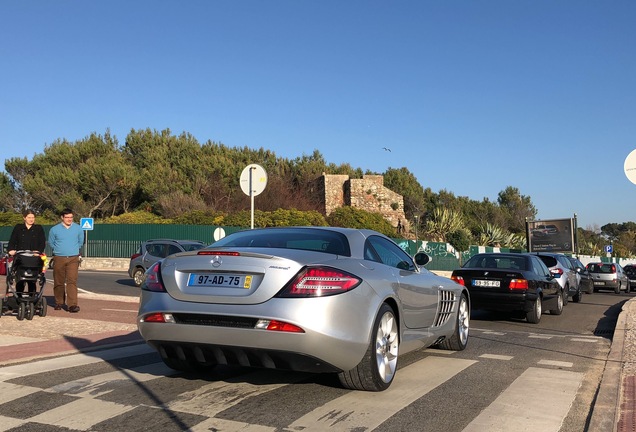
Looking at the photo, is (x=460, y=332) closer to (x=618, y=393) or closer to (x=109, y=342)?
(x=618, y=393)

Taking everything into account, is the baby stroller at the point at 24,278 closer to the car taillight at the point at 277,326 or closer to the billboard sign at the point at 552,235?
the car taillight at the point at 277,326

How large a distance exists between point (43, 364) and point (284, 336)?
3.18m

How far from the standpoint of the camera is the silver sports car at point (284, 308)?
15.8 feet

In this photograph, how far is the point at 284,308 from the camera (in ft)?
15.7

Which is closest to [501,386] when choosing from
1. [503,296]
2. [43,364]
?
[43,364]

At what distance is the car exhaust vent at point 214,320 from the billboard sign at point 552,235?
153 ft

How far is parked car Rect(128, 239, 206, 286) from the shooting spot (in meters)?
20.9

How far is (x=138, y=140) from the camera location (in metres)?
54.0

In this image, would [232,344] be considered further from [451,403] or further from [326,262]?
[451,403]

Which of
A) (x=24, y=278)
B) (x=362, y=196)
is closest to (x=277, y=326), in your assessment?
(x=24, y=278)

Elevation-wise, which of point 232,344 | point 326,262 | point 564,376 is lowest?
point 564,376

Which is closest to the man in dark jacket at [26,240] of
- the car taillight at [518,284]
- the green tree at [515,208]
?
the car taillight at [518,284]

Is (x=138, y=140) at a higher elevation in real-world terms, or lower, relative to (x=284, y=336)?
higher

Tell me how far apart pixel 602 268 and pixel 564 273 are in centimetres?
1361
